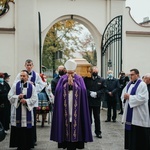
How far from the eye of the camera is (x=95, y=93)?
9.72m

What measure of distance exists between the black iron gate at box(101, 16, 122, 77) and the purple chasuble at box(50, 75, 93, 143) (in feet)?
26.9

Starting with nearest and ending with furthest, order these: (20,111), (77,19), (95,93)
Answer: (20,111) < (95,93) < (77,19)

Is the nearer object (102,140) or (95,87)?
(102,140)

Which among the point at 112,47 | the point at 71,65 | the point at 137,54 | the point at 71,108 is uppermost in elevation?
the point at 112,47

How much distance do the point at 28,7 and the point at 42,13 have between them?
1958mm

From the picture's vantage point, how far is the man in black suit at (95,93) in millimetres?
9758

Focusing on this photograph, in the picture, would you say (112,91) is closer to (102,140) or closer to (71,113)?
(102,140)

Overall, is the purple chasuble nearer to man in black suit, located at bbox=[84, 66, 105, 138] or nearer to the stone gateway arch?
man in black suit, located at bbox=[84, 66, 105, 138]

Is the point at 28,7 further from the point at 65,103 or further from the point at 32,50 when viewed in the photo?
the point at 65,103

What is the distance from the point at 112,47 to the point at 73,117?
9.57 meters

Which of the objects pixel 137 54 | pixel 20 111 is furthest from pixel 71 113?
pixel 137 54

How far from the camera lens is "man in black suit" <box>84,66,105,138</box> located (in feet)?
32.0

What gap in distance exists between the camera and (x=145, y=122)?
768cm

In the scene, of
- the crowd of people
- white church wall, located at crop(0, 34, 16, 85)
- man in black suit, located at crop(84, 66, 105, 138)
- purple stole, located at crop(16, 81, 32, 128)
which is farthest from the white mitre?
white church wall, located at crop(0, 34, 16, 85)
